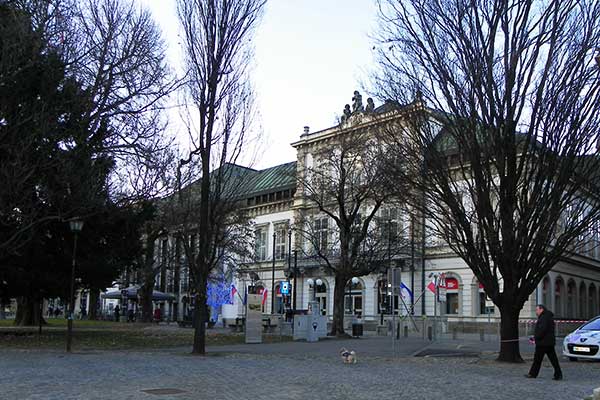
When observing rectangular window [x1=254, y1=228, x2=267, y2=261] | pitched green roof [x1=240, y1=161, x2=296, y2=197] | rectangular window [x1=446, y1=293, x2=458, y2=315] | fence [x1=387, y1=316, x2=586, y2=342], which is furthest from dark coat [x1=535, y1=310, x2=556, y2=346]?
rectangular window [x1=254, y1=228, x2=267, y2=261]

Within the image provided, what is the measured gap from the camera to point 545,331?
581 inches

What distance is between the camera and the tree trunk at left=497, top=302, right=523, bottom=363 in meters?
19.0

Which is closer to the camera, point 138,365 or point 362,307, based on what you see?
point 138,365

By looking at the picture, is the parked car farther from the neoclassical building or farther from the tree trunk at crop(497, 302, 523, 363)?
the neoclassical building

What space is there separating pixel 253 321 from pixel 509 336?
1259 cm

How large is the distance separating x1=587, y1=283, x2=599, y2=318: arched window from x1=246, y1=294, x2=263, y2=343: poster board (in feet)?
132

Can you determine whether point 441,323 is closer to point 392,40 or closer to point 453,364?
point 453,364

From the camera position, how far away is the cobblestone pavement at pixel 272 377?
11.4 m

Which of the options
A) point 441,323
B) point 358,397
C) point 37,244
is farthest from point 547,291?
point 358,397

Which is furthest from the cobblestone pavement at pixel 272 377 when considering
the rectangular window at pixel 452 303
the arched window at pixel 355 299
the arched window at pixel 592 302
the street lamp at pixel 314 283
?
the arched window at pixel 592 302

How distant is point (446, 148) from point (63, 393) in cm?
1322

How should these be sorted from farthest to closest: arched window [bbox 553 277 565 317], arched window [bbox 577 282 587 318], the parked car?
1. arched window [bbox 577 282 587 318]
2. arched window [bbox 553 277 565 317]
3. the parked car

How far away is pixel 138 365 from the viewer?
16406mm

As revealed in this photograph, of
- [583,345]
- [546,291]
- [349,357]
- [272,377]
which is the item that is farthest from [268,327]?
[546,291]
